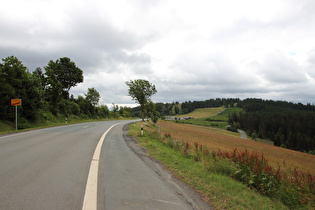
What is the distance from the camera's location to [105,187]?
4.05 metres

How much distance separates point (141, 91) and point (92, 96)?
18847 millimetres

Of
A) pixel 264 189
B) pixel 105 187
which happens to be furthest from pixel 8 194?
pixel 264 189

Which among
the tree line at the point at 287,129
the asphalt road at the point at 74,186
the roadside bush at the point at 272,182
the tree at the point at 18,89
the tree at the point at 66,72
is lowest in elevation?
the tree line at the point at 287,129

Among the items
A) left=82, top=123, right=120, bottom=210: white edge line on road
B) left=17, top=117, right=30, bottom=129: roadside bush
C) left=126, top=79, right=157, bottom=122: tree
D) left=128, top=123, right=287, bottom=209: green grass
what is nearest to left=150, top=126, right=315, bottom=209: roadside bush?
left=128, top=123, right=287, bottom=209: green grass

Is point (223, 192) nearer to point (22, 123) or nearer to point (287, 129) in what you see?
point (22, 123)

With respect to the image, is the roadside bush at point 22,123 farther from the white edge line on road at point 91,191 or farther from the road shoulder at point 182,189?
the road shoulder at point 182,189

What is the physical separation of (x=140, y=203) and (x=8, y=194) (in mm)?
2578

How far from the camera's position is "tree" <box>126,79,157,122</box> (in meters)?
42.9

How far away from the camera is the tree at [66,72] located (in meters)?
40.8

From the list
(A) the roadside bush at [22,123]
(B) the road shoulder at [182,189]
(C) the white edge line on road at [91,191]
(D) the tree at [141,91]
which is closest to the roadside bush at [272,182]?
(B) the road shoulder at [182,189]

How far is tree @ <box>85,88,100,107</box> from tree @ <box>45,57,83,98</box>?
28.5 ft

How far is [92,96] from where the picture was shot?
5372 centimetres

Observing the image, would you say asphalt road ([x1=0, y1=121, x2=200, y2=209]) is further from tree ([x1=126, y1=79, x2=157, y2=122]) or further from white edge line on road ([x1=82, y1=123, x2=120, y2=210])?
tree ([x1=126, y1=79, x2=157, y2=122])

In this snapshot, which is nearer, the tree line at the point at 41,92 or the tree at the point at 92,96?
the tree line at the point at 41,92
